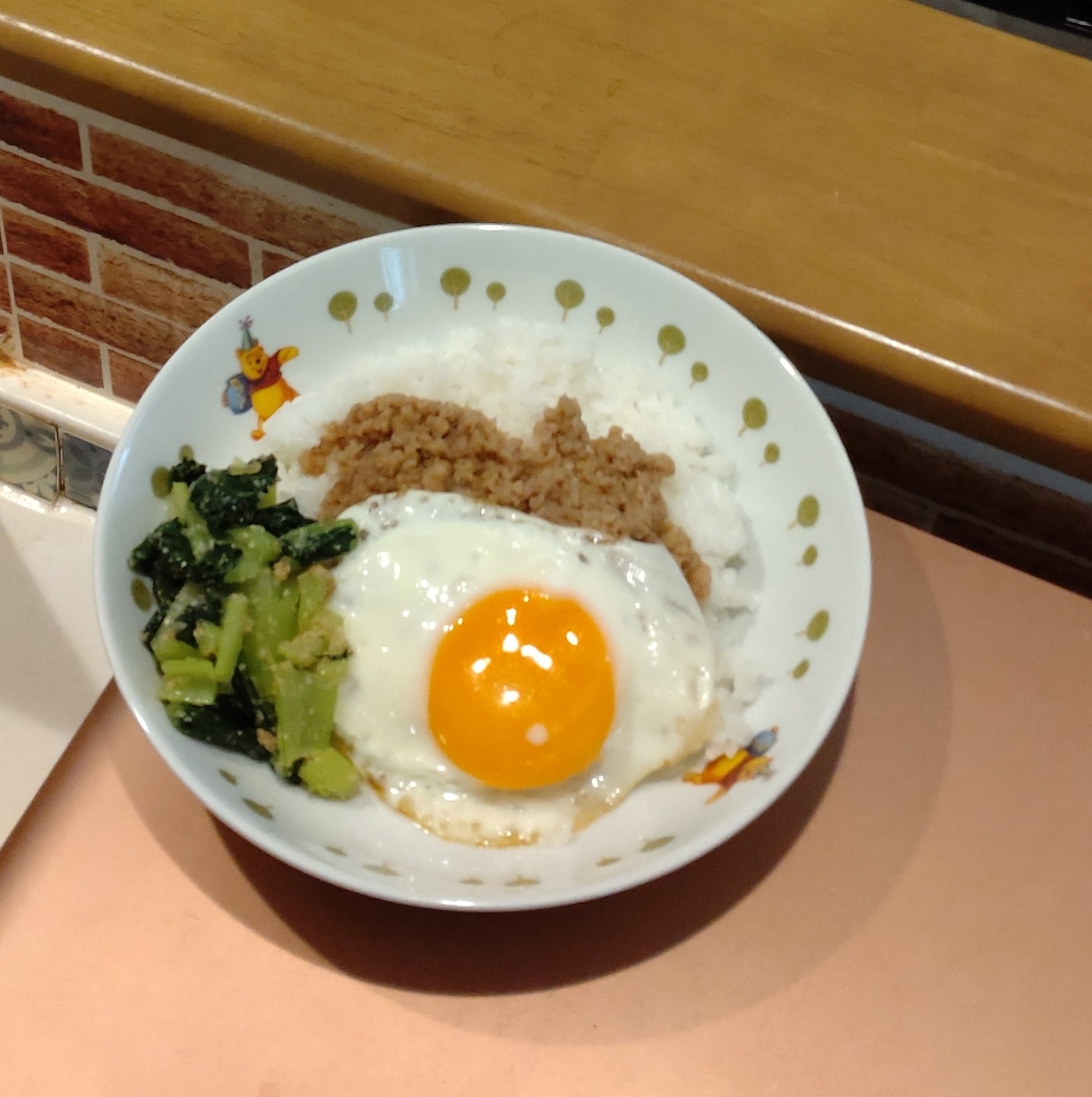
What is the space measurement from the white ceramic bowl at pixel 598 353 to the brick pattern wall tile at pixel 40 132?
54 centimetres

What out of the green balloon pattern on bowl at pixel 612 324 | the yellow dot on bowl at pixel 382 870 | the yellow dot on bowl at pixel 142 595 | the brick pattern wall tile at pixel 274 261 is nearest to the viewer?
the yellow dot on bowl at pixel 382 870

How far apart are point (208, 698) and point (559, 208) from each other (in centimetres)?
68

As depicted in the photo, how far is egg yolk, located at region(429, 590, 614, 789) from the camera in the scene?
957 mm

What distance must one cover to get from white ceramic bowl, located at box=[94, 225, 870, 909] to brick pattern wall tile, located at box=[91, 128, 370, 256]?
0.24 meters

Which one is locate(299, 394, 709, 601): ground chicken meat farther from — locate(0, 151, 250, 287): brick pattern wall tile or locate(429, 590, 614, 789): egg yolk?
locate(0, 151, 250, 287): brick pattern wall tile

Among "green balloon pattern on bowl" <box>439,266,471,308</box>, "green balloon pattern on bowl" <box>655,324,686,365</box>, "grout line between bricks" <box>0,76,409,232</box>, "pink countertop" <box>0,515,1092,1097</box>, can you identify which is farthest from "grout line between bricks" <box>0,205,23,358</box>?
"green balloon pattern on bowl" <box>655,324,686,365</box>

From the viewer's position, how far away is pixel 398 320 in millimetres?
1201

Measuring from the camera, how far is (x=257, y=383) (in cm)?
115

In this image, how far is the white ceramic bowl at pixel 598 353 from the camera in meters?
0.88

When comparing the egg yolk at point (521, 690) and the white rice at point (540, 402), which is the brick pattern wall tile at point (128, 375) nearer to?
the white rice at point (540, 402)

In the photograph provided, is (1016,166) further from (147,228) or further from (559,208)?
(147,228)

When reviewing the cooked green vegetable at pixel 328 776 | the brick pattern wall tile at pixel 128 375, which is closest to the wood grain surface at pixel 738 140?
the brick pattern wall tile at pixel 128 375

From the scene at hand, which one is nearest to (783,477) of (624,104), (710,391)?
(710,391)

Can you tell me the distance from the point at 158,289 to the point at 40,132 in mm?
266
